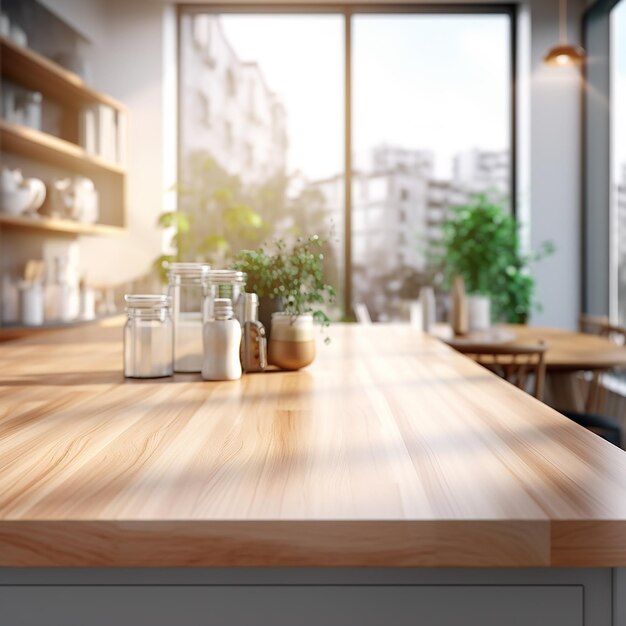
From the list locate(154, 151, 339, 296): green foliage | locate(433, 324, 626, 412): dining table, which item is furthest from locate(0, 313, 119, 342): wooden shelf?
locate(433, 324, 626, 412): dining table

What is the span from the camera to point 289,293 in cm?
185

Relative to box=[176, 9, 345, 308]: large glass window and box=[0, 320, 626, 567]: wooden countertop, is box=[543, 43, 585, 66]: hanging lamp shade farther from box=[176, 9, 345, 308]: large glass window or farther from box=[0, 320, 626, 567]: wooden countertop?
box=[0, 320, 626, 567]: wooden countertop

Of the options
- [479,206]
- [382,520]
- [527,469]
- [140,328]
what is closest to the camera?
[382,520]

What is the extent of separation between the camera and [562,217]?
5.89m

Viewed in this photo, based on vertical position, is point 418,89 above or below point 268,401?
above

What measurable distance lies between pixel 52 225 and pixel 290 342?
307 cm

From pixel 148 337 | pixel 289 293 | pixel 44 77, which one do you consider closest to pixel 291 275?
pixel 289 293

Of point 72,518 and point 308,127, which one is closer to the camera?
point 72,518

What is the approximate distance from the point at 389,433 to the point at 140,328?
0.68 meters

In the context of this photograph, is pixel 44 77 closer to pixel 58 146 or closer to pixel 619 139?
pixel 58 146

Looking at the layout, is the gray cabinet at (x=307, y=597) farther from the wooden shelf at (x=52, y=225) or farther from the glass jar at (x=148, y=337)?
the wooden shelf at (x=52, y=225)

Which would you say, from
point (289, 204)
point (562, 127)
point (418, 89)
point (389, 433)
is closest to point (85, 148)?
point (289, 204)

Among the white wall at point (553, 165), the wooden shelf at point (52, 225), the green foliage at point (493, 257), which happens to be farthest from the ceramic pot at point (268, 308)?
the white wall at point (553, 165)

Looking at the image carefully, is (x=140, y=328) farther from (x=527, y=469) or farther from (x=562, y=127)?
(x=562, y=127)
